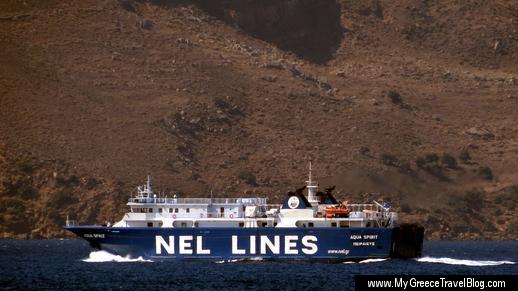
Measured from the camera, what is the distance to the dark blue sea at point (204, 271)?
84062 millimetres

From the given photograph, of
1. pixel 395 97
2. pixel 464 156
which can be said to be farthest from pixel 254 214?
pixel 395 97

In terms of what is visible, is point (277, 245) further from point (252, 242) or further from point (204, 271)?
point (204, 271)

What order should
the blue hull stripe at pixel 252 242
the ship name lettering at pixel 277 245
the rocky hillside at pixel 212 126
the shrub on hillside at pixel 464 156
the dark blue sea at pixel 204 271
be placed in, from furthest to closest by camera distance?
the shrub on hillside at pixel 464 156, the rocky hillside at pixel 212 126, the ship name lettering at pixel 277 245, the blue hull stripe at pixel 252 242, the dark blue sea at pixel 204 271

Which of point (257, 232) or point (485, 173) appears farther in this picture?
point (485, 173)

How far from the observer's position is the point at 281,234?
321ft

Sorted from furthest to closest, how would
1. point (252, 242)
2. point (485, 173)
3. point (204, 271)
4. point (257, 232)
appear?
point (485, 173) → point (252, 242) → point (257, 232) → point (204, 271)

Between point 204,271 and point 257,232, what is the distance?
6544 millimetres

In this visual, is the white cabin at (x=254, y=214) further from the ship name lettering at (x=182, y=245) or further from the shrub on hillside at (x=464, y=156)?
the shrub on hillside at (x=464, y=156)

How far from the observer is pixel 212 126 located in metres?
172

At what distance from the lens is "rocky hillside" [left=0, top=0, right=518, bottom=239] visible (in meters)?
150

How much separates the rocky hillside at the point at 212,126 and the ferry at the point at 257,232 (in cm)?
4231

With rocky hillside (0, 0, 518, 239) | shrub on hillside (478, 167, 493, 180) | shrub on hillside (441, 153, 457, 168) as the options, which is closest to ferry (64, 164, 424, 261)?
rocky hillside (0, 0, 518, 239)

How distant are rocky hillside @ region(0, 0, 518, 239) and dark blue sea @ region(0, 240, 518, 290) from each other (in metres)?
36.3

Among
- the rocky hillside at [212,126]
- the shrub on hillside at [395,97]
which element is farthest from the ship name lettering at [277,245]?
the shrub on hillside at [395,97]
